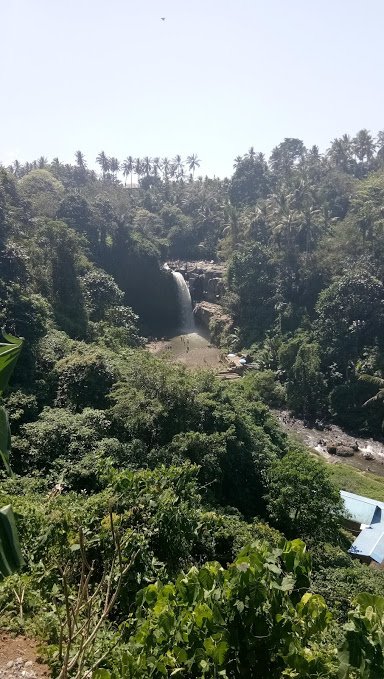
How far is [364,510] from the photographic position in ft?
50.1

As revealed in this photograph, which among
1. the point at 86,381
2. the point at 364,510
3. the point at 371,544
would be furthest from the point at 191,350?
the point at 371,544

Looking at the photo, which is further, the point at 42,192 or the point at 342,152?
the point at 342,152

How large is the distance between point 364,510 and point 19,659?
1315 cm

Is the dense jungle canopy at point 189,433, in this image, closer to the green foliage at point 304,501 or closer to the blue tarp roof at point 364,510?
the green foliage at point 304,501

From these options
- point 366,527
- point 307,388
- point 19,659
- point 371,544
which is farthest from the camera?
point 307,388

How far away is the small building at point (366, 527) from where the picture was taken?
13.7 metres

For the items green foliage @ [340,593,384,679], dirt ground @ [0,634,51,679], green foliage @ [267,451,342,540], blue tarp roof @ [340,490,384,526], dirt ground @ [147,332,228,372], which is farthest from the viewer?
dirt ground @ [147,332,228,372]

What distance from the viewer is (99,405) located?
14.7 metres

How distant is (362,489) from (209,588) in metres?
17.1

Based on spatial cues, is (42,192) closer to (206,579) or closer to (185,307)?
(185,307)

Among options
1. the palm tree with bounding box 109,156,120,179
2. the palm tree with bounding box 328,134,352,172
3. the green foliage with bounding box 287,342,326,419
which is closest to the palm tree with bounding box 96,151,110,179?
the palm tree with bounding box 109,156,120,179

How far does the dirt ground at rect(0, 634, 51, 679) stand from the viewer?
4324 mm

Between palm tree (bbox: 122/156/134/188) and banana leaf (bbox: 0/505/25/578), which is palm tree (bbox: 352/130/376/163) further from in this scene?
banana leaf (bbox: 0/505/25/578)

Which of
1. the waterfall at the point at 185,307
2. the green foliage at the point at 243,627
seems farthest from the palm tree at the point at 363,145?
the green foliage at the point at 243,627
